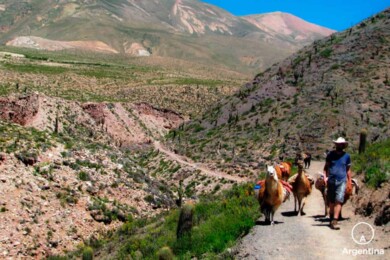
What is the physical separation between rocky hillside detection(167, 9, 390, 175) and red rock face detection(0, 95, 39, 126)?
48.7 ft

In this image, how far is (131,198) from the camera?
86.0 feet

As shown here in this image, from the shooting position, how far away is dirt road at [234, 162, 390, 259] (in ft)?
31.8

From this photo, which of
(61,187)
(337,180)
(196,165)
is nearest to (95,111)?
(196,165)

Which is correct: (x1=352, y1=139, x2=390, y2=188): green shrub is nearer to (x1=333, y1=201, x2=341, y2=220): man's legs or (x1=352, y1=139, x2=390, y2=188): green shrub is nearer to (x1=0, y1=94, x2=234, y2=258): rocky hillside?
(x1=333, y1=201, x2=341, y2=220): man's legs

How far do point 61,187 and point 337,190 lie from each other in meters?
15.9

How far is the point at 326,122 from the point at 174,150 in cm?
1569

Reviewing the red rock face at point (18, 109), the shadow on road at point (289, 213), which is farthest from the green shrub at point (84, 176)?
the red rock face at point (18, 109)

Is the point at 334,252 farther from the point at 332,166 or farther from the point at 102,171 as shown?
the point at 102,171

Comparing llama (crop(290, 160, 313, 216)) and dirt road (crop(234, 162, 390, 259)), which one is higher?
llama (crop(290, 160, 313, 216))

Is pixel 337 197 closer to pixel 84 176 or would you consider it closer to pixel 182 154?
pixel 84 176

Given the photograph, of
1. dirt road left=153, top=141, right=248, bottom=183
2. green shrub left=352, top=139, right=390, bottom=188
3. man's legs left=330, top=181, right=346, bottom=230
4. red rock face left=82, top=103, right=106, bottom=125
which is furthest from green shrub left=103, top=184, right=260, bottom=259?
red rock face left=82, top=103, right=106, bottom=125

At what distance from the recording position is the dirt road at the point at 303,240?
9703 millimetres

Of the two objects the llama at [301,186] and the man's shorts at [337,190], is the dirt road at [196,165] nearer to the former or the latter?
the llama at [301,186]

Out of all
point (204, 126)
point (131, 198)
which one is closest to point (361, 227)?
point (131, 198)
